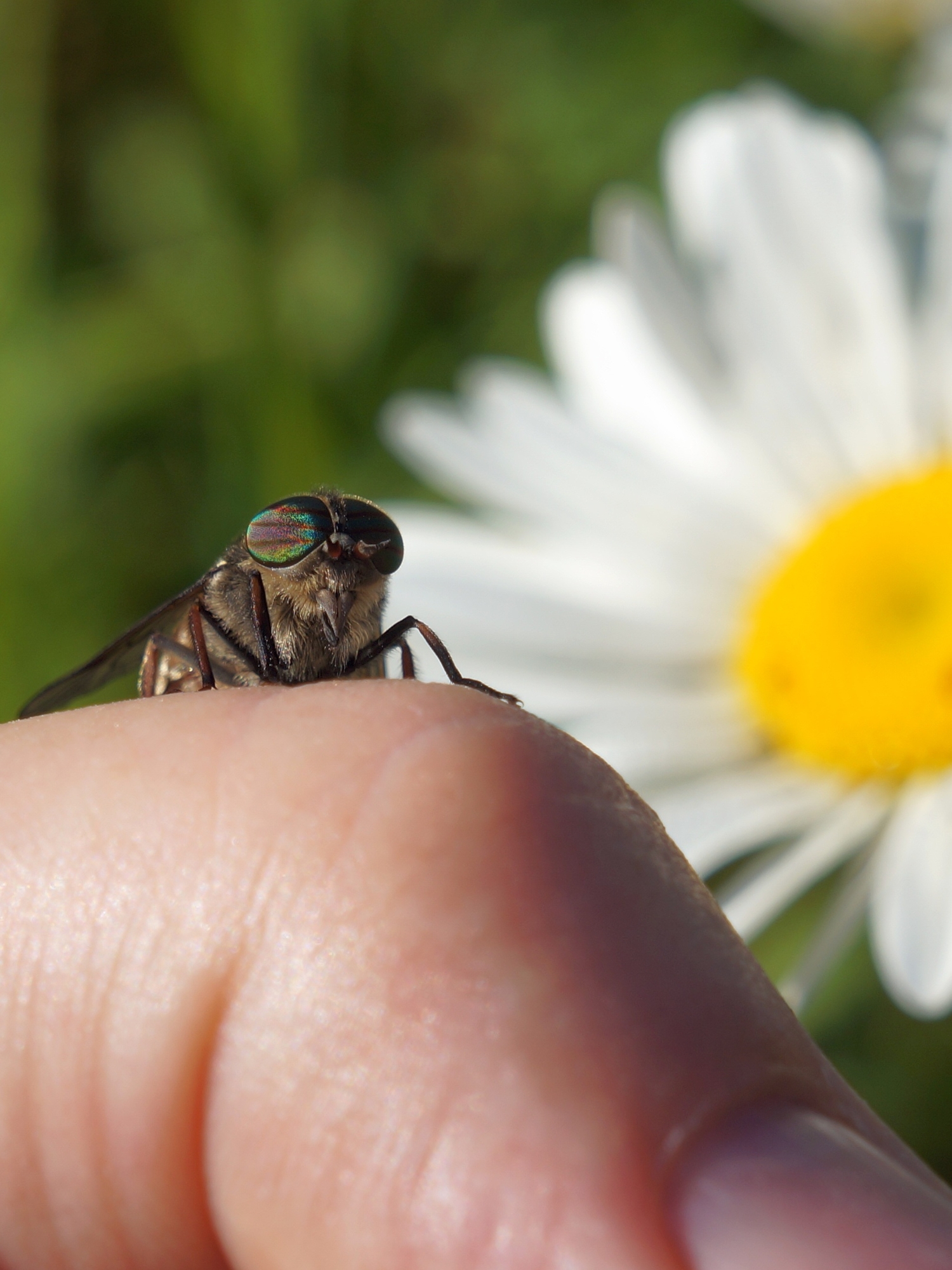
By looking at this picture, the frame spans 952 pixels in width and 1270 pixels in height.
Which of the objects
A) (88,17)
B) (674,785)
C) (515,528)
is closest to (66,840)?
(674,785)

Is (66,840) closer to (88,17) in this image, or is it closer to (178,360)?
(178,360)

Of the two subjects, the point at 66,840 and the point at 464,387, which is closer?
the point at 66,840

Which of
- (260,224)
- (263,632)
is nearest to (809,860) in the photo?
(263,632)

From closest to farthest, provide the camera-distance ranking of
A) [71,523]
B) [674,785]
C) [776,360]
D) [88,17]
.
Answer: [674,785] < [776,360] < [71,523] < [88,17]

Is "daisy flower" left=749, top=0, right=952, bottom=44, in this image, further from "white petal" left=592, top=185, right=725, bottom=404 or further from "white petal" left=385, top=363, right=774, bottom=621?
"white petal" left=385, top=363, right=774, bottom=621

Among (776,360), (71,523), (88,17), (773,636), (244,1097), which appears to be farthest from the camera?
Result: (88,17)
